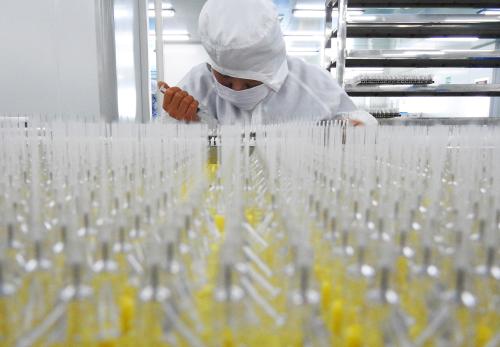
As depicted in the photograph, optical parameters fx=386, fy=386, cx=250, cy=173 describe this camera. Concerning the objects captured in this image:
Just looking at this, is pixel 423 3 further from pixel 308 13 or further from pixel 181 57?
pixel 181 57

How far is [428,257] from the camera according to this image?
304mm

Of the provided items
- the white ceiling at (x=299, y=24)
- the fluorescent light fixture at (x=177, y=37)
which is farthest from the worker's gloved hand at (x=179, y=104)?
the fluorescent light fixture at (x=177, y=37)

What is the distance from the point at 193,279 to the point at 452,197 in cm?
35

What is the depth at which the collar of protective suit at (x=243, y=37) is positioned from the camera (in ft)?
4.03

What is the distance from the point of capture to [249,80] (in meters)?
1.37

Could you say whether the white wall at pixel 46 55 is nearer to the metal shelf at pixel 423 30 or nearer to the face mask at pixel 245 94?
the face mask at pixel 245 94

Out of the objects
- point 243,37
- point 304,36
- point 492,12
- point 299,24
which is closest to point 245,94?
point 243,37

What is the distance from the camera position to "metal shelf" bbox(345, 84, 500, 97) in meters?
2.24

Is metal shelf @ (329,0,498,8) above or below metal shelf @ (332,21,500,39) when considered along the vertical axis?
above

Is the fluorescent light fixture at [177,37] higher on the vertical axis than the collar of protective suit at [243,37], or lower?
higher

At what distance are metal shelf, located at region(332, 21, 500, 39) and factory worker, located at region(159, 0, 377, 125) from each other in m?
0.65

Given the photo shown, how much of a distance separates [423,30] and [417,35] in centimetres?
4

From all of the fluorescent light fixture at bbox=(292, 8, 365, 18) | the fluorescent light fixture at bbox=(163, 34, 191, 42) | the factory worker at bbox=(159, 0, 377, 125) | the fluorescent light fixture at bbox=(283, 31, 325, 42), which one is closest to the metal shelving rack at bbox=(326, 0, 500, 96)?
the factory worker at bbox=(159, 0, 377, 125)

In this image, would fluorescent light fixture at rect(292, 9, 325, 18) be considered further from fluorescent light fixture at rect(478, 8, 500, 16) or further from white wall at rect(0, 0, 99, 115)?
white wall at rect(0, 0, 99, 115)
